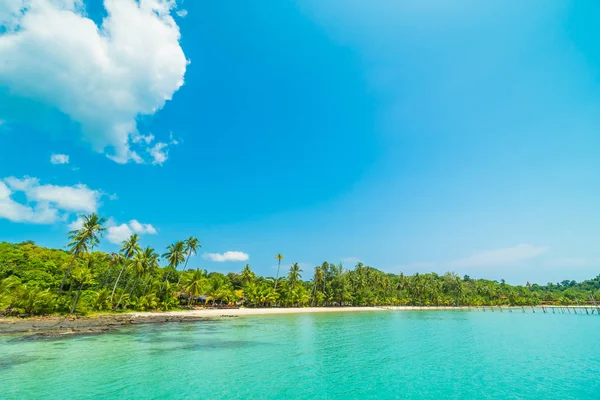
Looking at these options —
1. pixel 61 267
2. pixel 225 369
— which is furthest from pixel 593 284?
pixel 61 267

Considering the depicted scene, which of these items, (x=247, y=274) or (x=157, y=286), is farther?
(x=247, y=274)

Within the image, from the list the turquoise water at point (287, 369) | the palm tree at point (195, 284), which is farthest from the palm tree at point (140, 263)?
the turquoise water at point (287, 369)

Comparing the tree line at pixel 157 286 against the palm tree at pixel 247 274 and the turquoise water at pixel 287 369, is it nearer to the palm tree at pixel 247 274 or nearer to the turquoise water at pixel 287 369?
the palm tree at pixel 247 274

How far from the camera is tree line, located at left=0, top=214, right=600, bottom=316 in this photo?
42500 mm

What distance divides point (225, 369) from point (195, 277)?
48.4m

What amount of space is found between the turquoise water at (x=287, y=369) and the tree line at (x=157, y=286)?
18.6 m

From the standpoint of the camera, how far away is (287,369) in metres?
19.4

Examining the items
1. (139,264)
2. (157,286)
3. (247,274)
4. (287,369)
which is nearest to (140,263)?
(139,264)

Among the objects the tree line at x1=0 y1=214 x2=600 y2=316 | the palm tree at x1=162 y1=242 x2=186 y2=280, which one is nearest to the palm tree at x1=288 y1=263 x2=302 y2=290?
the tree line at x1=0 y1=214 x2=600 y2=316

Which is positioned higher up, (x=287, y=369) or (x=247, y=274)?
(x=247, y=274)

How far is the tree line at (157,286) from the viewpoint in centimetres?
4250

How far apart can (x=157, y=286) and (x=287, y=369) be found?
51.2 metres

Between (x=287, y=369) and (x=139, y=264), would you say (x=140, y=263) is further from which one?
(x=287, y=369)

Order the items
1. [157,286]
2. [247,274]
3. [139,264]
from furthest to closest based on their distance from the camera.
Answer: [247,274]
[157,286]
[139,264]
